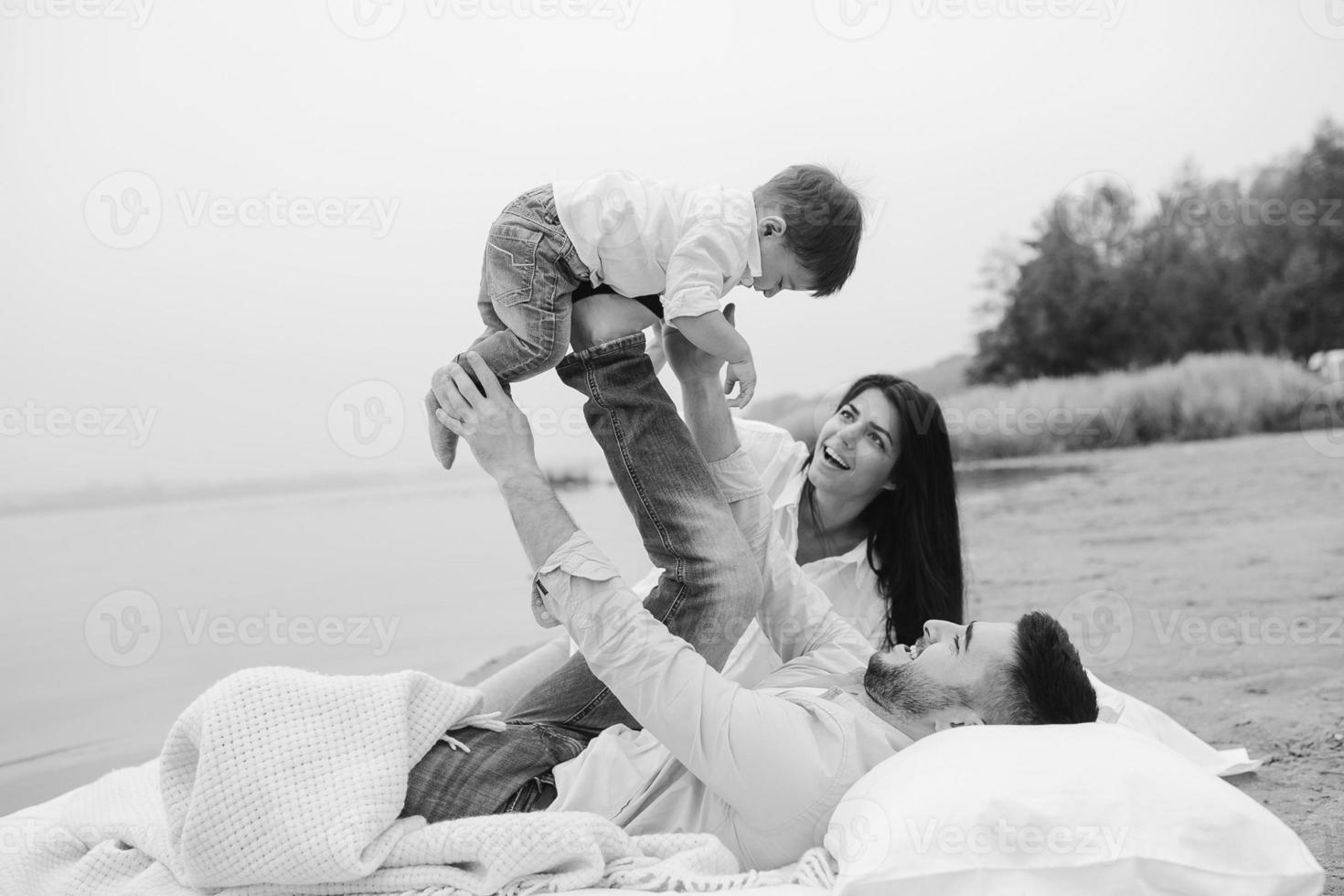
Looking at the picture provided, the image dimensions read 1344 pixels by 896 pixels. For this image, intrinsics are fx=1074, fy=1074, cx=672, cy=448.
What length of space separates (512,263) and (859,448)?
956 mm

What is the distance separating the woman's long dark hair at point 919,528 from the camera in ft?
7.25

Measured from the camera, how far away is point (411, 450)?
3.96 m

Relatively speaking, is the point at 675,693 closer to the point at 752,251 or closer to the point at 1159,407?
the point at 752,251

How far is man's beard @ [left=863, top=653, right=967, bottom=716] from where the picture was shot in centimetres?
142

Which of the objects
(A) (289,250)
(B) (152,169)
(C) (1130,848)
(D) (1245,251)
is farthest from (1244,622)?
(B) (152,169)
